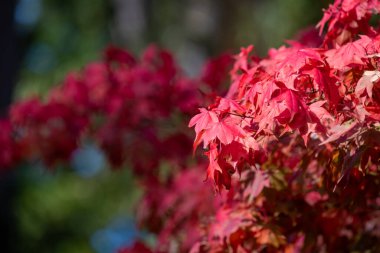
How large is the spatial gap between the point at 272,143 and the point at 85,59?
9270mm

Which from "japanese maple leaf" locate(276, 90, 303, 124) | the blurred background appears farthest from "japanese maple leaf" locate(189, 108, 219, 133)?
the blurred background

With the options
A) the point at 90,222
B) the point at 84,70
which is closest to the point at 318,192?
the point at 84,70

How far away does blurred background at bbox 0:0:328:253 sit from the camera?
32.3 feet

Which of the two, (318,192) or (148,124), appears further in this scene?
(148,124)

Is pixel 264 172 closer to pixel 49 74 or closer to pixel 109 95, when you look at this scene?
pixel 109 95

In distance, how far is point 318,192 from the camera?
2.03 m

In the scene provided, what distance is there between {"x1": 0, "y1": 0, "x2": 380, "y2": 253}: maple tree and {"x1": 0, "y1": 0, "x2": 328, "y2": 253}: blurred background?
5302mm

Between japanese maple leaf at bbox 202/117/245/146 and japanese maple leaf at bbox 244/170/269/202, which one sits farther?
japanese maple leaf at bbox 244/170/269/202

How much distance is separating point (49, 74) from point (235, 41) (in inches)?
150

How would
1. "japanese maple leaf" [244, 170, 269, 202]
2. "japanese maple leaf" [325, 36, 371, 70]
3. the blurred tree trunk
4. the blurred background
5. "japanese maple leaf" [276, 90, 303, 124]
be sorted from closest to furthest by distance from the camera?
"japanese maple leaf" [276, 90, 303, 124] < "japanese maple leaf" [325, 36, 371, 70] < "japanese maple leaf" [244, 170, 269, 202] < the blurred tree trunk < the blurred background

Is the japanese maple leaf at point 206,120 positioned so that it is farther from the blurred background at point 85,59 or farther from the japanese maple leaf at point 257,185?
the blurred background at point 85,59

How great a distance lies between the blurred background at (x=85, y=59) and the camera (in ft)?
32.3

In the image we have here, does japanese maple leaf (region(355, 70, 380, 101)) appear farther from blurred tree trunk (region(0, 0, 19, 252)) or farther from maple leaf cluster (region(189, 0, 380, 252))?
blurred tree trunk (region(0, 0, 19, 252))

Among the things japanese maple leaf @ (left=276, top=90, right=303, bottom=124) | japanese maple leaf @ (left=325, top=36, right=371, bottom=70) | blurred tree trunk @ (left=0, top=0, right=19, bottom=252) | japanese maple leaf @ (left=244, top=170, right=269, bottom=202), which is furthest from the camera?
blurred tree trunk @ (left=0, top=0, right=19, bottom=252)
